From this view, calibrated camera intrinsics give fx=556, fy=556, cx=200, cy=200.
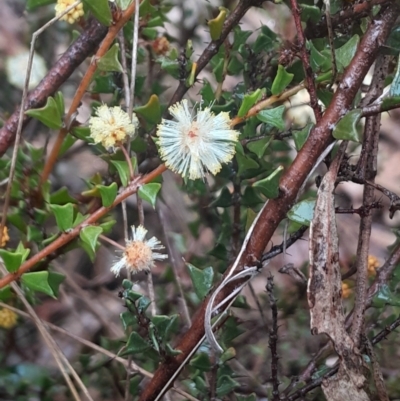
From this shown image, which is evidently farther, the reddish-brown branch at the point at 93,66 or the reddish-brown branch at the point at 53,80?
the reddish-brown branch at the point at 53,80

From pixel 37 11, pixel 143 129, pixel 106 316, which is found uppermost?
pixel 37 11

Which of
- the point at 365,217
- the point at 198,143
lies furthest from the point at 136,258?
the point at 365,217

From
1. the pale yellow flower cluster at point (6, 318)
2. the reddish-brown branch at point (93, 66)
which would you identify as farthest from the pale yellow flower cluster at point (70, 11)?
the pale yellow flower cluster at point (6, 318)

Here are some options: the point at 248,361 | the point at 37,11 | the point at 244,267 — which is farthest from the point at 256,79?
the point at 37,11

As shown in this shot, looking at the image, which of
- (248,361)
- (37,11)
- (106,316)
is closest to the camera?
(106,316)

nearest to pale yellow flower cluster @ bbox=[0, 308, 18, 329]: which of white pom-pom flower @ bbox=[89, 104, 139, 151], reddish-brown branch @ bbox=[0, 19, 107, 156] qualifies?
reddish-brown branch @ bbox=[0, 19, 107, 156]

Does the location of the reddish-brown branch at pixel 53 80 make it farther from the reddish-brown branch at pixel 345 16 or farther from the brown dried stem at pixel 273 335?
the brown dried stem at pixel 273 335

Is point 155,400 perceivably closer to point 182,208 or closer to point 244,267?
point 244,267

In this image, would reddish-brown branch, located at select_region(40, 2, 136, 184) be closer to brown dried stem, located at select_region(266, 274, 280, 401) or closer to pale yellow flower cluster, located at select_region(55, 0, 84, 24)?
pale yellow flower cluster, located at select_region(55, 0, 84, 24)
